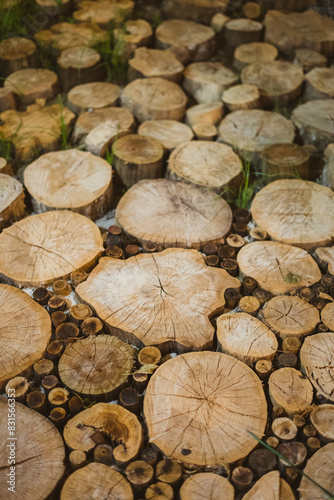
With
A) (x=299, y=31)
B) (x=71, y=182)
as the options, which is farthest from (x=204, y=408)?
(x=299, y=31)

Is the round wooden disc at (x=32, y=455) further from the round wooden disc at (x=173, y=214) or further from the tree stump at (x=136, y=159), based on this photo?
the tree stump at (x=136, y=159)

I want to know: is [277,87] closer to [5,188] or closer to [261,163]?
[261,163]

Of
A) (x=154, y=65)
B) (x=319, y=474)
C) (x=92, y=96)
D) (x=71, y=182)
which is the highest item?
(x=154, y=65)

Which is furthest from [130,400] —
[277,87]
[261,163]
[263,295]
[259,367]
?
[277,87]

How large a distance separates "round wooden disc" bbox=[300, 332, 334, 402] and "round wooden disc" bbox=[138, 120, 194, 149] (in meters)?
1.89

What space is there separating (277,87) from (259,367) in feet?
9.43

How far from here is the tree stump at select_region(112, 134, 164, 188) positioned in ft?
11.1

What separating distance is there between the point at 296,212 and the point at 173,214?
2.75ft

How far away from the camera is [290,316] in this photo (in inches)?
99.0

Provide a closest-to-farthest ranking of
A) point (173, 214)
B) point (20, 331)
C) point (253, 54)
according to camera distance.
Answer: point (20, 331)
point (173, 214)
point (253, 54)

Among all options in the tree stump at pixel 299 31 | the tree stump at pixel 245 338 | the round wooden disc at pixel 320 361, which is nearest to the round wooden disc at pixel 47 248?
the tree stump at pixel 245 338

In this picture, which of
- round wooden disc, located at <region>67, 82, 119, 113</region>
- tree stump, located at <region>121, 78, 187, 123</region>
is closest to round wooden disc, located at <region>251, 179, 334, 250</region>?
tree stump, located at <region>121, 78, 187, 123</region>

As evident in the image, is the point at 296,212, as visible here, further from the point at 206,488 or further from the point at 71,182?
the point at 206,488

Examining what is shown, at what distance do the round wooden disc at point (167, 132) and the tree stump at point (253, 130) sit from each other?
0.30 metres
